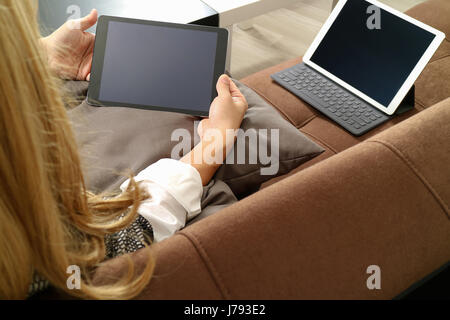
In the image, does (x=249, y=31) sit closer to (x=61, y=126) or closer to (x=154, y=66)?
(x=154, y=66)

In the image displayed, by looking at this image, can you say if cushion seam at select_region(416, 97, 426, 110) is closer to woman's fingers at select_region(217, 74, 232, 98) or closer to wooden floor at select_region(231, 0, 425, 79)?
woman's fingers at select_region(217, 74, 232, 98)

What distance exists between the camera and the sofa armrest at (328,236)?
0.51 metres

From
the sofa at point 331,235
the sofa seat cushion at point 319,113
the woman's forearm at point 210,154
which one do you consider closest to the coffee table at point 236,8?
the sofa seat cushion at point 319,113

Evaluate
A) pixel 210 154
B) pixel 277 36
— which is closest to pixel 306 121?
pixel 210 154

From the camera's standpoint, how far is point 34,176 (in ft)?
1.47

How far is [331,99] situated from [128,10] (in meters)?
0.67

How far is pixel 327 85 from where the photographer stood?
3.89ft

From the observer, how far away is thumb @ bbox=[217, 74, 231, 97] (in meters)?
0.98

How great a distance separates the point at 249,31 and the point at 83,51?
54.1 inches

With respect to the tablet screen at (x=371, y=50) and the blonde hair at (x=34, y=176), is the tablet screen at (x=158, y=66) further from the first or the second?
the blonde hair at (x=34, y=176)

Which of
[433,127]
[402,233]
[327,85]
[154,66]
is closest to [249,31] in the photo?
[327,85]

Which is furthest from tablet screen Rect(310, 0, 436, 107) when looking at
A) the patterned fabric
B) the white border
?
the patterned fabric

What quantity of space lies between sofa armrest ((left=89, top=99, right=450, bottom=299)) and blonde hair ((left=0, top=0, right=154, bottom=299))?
0.14ft

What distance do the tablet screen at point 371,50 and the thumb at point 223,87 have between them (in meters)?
0.37
